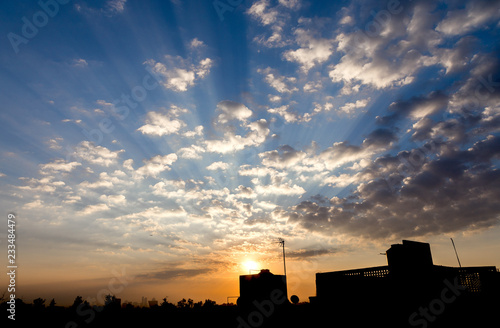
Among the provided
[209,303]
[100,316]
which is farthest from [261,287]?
[209,303]

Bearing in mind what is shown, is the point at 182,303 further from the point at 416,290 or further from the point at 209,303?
the point at 416,290

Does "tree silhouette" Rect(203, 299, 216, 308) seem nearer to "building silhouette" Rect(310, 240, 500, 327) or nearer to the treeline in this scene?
the treeline

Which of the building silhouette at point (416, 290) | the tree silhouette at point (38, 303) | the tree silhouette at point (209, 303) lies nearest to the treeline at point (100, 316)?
the tree silhouette at point (38, 303)

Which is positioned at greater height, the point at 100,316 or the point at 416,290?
the point at 416,290

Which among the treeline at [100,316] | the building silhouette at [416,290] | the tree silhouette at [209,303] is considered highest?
the building silhouette at [416,290]

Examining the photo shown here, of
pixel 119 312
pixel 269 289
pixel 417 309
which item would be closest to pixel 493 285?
pixel 417 309

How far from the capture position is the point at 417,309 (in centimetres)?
2267

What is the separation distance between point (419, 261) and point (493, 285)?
5.41 meters

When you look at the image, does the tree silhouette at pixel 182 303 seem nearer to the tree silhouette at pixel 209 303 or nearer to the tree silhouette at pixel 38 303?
the tree silhouette at pixel 209 303

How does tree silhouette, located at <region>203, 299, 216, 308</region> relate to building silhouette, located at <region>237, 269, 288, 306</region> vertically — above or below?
below

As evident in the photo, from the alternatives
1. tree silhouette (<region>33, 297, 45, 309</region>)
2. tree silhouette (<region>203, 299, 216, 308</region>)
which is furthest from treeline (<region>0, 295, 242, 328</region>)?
tree silhouette (<region>203, 299, 216, 308</region>)

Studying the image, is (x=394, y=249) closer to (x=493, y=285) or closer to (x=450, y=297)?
(x=450, y=297)

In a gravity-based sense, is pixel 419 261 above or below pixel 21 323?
above

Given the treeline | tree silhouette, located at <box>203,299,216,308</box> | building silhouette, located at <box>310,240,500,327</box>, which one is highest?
building silhouette, located at <box>310,240,500,327</box>
